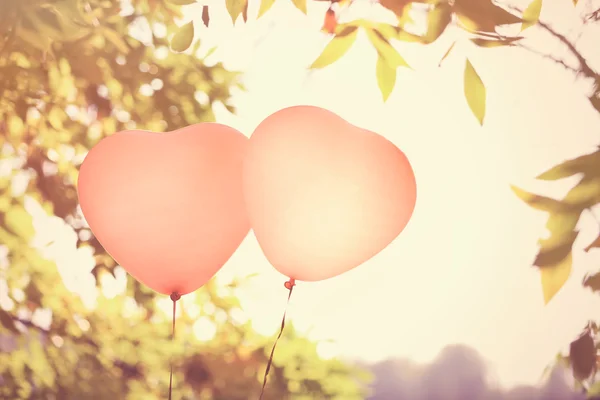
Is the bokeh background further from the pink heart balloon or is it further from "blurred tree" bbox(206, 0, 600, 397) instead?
the pink heart balloon

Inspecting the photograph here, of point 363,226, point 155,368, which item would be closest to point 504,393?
point 363,226

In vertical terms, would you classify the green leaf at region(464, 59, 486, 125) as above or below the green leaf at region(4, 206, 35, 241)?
above

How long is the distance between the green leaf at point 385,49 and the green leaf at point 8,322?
1.36 m

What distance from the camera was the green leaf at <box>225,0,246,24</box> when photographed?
1624 millimetres

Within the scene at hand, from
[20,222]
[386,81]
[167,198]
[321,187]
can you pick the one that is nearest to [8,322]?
[20,222]

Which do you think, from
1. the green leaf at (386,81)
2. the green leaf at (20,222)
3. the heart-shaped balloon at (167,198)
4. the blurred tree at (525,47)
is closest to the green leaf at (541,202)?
the blurred tree at (525,47)

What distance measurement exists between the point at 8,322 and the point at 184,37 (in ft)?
3.31

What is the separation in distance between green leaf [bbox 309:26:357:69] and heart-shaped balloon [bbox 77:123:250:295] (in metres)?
0.42

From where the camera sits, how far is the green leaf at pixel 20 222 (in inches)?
64.2

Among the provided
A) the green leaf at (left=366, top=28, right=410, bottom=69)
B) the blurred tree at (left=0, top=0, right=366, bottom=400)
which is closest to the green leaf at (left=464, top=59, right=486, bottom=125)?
the green leaf at (left=366, top=28, right=410, bottom=69)

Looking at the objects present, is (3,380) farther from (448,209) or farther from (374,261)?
(448,209)

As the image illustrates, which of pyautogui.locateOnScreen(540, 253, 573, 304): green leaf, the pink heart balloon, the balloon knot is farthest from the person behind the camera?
pyautogui.locateOnScreen(540, 253, 573, 304): green leaf

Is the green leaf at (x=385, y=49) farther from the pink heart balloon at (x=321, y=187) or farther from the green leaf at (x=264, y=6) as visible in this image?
the pink heart balloon at (x=321, y=187)

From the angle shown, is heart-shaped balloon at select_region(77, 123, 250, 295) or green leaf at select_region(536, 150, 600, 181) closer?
heart-shaped balloon at select_region(77, 123, 250, 295)
